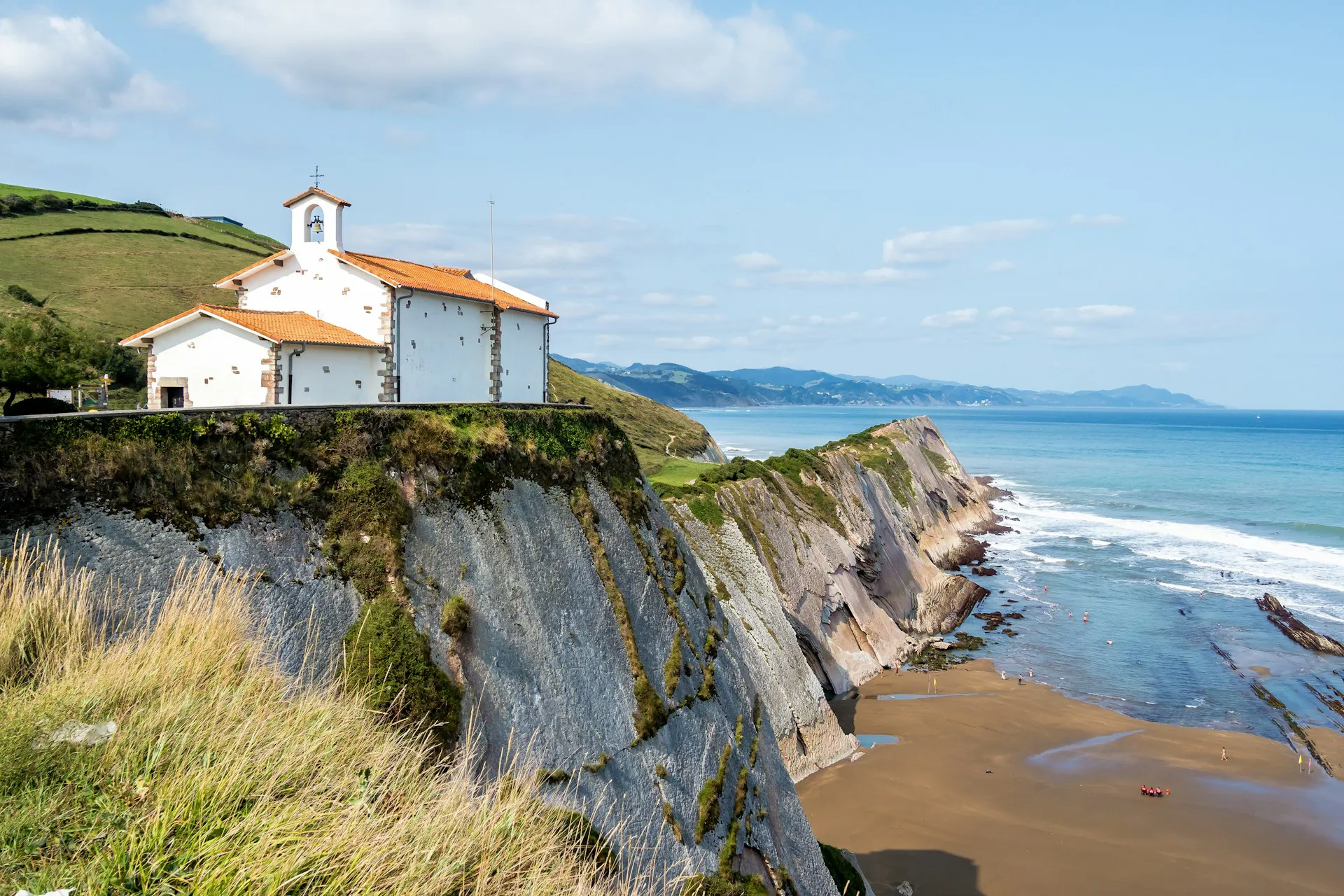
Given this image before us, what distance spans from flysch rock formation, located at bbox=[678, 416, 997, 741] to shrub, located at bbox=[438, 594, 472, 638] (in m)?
16.8

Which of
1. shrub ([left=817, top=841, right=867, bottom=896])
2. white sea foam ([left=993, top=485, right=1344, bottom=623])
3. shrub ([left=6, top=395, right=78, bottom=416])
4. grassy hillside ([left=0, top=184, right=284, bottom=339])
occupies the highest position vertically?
grassy hillside ([left=0, top=184, right=284, bottom=339])

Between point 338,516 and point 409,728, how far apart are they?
524cm

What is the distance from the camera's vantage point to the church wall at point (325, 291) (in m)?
26.8

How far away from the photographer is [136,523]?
50.6 ft

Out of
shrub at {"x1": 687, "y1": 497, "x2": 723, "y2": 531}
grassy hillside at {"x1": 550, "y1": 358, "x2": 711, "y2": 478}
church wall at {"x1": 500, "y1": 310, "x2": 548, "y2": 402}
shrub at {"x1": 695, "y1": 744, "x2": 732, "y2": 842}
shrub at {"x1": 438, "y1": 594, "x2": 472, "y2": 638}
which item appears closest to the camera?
shrub at {"x1": 438, "y1": 594, "x2": 472, "y2": 638}

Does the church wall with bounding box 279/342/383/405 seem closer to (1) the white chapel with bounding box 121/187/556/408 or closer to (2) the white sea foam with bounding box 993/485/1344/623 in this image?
(1) the white chapel with bounding box 121/187/556/408

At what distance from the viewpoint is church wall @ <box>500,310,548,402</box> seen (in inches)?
1268

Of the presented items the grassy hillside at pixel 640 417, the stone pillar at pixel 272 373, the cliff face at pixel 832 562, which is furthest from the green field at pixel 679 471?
the stone pillar at pixel 272 373

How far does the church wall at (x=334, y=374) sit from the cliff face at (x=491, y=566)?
583cm

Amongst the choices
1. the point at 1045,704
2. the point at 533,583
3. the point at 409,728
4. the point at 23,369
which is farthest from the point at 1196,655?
the point at 23,369

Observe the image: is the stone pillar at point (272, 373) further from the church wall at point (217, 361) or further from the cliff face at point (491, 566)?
the cliff face at point (491, 566)

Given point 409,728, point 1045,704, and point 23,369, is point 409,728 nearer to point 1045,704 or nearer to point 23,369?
point 23,369

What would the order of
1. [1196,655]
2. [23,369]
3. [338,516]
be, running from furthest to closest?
[1196,655] < [23,369] < [338,516]

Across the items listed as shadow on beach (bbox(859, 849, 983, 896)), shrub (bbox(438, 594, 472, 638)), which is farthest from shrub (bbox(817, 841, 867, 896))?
shrub (bbox(438, 594, 472, 638))
